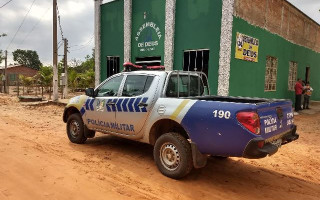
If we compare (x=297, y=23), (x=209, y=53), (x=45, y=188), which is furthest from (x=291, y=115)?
(x=297, y=23)

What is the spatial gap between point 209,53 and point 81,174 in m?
7.86

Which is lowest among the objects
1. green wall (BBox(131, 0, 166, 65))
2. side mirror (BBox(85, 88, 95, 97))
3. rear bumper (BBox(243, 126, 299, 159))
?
rear bumper (BBox(243, 126, 299, 159))

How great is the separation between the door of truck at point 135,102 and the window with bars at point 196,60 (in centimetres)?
613

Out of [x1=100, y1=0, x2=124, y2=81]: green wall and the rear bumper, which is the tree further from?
the rear bumper

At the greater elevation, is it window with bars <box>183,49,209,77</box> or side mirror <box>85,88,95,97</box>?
window with bars <box>183,49,209,77</box>

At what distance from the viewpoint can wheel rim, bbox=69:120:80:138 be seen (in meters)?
6.18

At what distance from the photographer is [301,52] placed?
16688 millimetres

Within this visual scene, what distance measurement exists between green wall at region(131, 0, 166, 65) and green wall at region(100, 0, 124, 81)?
0.99 meters

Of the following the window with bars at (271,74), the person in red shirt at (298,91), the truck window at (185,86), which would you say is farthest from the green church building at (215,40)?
the truck window at (185,86)

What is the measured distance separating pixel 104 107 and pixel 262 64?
9497 millimetres

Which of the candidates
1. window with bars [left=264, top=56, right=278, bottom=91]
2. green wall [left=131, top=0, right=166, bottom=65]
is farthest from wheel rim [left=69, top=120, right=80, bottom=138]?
window with bars [left=264, top=56, right=278, bottom=91]

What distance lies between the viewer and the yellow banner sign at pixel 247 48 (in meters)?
10.4

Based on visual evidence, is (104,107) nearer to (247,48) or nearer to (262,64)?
(247,48)

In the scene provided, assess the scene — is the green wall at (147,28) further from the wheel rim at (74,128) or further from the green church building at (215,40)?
the wheel rim at (74,128)
